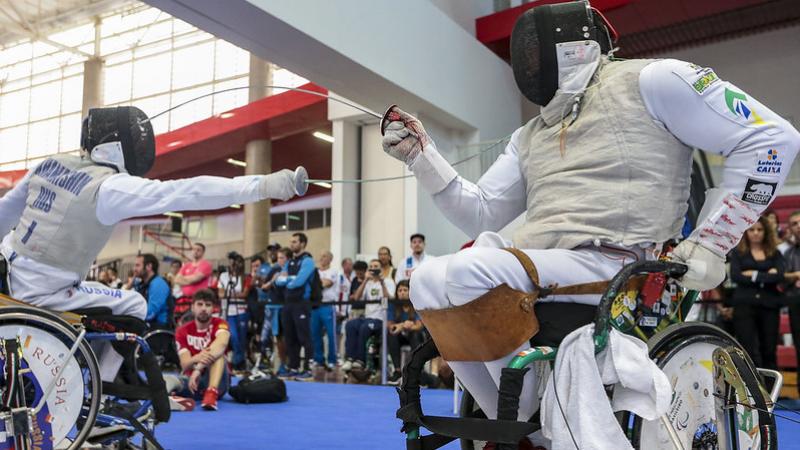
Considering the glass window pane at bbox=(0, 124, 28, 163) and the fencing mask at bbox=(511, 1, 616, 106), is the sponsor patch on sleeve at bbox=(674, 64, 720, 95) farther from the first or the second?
the glass window pane at bbox=(0, 124, 28, 163)

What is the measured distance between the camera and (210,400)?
4.75 m

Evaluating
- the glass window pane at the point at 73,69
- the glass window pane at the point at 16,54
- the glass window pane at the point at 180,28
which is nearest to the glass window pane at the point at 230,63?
the glass window pane at the point at 180,28

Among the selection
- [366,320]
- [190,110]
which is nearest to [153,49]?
[190,110]

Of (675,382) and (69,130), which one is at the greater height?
(69,130)

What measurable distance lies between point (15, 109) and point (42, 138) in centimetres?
139

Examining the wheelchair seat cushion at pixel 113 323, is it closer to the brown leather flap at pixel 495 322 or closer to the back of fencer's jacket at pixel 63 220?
the back of fencer's jacket at pixel 63 220

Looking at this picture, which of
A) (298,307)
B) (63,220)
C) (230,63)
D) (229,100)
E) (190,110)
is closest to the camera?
(63,220)

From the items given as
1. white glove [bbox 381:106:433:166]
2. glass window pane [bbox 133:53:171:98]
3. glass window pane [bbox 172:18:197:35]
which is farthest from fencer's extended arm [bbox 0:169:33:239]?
glass window pane [bbox 133:53:171:98]

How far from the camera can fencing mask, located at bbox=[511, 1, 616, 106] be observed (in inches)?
72.6

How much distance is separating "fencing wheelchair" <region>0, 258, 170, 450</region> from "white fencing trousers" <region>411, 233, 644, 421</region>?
1.43 metres

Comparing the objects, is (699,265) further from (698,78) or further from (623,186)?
(698,78)

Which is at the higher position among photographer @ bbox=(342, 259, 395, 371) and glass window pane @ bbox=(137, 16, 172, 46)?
glass window pane @ bbox=(137, 16, 172, 46)

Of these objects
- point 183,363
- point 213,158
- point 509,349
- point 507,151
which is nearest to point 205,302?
point 183,363

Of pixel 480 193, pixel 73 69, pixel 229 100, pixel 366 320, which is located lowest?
pixel 366 320
